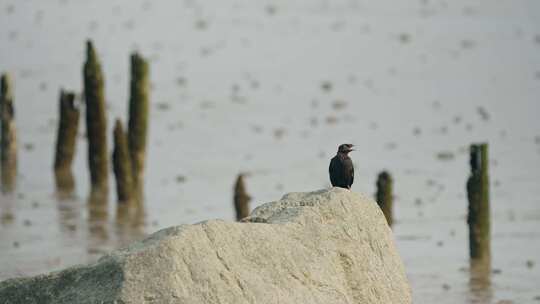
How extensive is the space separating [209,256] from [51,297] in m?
1.57

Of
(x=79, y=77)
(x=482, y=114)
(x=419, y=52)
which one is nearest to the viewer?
(x=482, y=114)

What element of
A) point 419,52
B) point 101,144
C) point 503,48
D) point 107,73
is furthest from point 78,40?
point 101,144

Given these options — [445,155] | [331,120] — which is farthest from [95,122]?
[331,120]

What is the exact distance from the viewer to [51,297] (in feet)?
42.7

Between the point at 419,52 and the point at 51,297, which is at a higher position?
the point at 419,52

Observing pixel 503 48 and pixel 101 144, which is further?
pixel 503 48

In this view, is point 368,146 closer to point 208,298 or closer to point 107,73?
point 107,73

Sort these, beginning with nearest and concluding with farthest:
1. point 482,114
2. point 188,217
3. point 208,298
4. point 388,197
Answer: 1. point 208,298
2. point 388,197
3. point 188,217
4. point 482,114

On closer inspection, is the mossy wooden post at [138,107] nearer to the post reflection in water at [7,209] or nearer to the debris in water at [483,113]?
the post reflection in water at [7,209]

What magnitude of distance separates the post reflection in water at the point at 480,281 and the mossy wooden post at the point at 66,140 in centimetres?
1320

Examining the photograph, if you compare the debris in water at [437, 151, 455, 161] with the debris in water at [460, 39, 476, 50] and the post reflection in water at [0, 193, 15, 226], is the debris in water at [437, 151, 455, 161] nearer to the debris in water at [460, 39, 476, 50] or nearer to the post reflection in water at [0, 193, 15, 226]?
the post reflection in water at [0, 193, 15, 226]

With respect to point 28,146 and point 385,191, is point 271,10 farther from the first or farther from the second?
point 385,191

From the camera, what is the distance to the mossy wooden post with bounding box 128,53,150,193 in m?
32.3

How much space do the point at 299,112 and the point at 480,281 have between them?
2163cm
